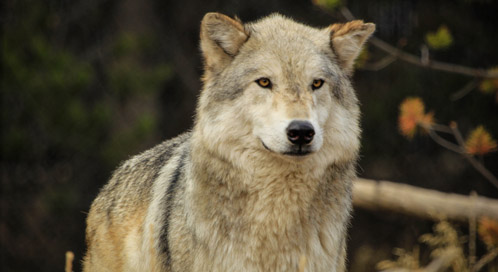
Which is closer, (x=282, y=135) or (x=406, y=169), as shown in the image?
(x=282, y=135)

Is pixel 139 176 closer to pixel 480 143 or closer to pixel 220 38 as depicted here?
pixel 220 38

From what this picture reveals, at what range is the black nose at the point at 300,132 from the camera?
3529mm

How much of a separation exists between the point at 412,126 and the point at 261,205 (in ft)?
7.24

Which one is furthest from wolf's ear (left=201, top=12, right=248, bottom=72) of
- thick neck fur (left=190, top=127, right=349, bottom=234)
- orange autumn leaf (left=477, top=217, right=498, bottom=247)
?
orange autumn leaf (left=477, top=217, right=498, bottom=247)

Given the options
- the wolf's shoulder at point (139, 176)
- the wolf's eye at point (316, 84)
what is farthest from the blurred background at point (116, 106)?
the wolf's eye at point (316, 84)

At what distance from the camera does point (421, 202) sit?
5.71 metres

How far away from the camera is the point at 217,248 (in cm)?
375

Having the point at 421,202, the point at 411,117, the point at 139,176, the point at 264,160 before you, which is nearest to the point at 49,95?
the point at 139,176

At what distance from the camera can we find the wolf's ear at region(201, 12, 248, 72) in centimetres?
396

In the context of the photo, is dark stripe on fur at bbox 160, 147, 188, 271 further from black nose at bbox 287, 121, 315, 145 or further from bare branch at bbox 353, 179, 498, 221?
bare branch at bbox 353, 179, 498, 221

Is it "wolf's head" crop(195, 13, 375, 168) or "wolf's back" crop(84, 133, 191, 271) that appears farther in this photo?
"wolf's back" crop(84, 133, 191, 271)

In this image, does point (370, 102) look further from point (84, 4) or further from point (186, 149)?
point (186, 149)

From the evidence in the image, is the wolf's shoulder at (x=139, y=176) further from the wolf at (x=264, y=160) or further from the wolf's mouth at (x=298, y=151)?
the wolf's mouth at (x=298, y=151)

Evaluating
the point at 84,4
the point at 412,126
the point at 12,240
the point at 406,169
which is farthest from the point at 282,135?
the point at 84,4
